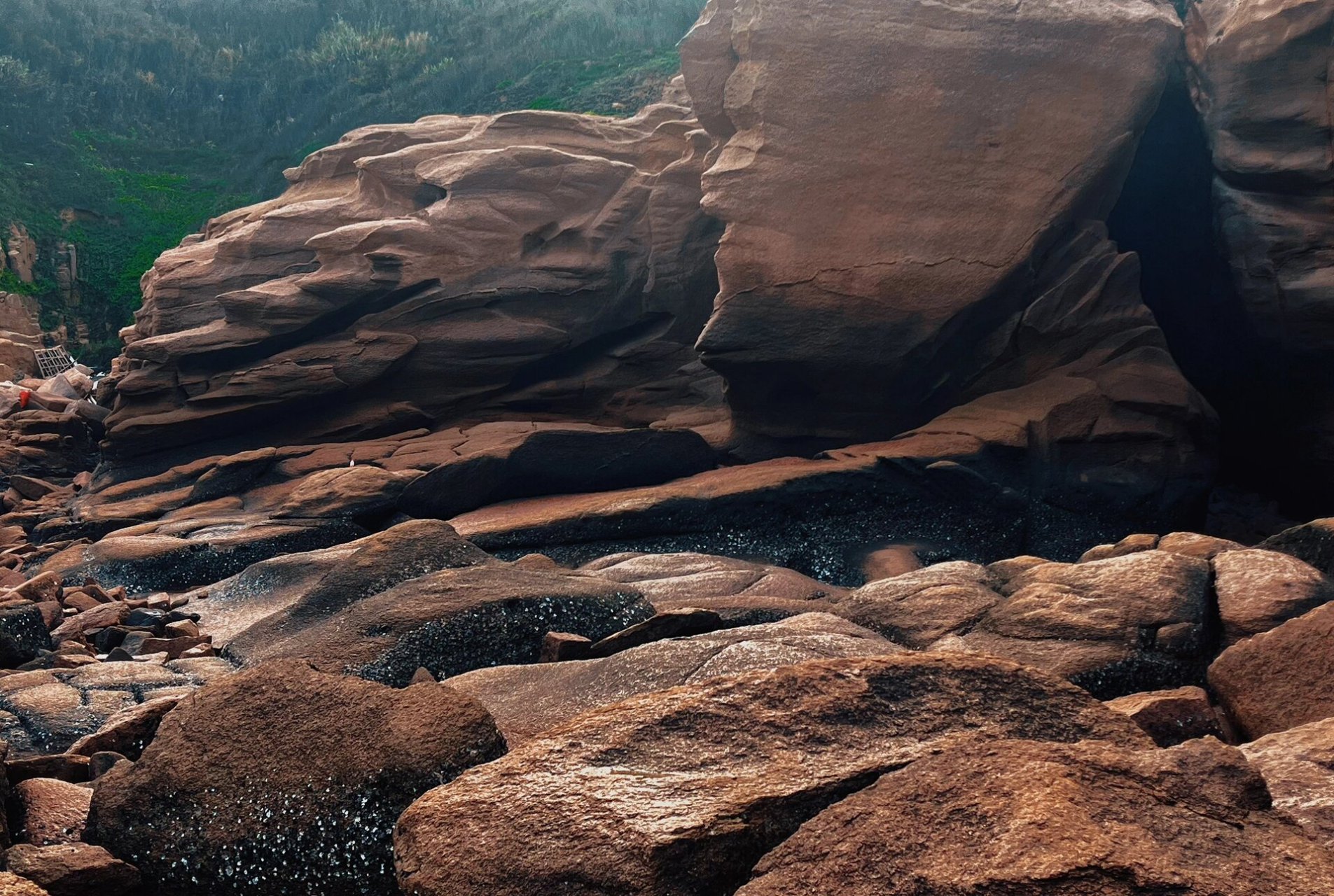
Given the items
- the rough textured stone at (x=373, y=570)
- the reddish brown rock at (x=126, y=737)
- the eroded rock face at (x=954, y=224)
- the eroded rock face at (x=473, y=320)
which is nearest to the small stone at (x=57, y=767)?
the reddish brown rock at (x=126, y=737)

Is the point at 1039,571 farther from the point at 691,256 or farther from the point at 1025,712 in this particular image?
the point at 691,256

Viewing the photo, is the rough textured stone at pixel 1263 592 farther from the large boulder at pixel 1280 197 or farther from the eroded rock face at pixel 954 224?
the large boulder at pixel 1280 197

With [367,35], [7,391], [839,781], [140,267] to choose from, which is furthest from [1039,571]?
[367,35]

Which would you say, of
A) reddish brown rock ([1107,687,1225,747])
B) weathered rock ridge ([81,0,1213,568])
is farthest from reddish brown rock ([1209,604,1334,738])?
weathered rock ridge ([81,0,1213,568])

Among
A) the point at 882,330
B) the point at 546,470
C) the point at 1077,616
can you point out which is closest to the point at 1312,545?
the point at 1077,616

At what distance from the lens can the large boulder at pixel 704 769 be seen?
11.6 ft

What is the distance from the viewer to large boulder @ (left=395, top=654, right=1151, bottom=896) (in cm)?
353

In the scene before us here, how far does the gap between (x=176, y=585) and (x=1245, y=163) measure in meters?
12.6

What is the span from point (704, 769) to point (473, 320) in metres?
14.0

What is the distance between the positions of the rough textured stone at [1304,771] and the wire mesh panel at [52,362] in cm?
3262

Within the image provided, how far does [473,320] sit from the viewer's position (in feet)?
56.8

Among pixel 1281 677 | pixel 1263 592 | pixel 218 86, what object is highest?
pixel 1281 677

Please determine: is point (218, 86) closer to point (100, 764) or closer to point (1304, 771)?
point (100, 764)

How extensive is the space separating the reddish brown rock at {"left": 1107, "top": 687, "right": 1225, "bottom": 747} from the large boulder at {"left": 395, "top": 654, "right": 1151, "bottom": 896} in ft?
2.84
